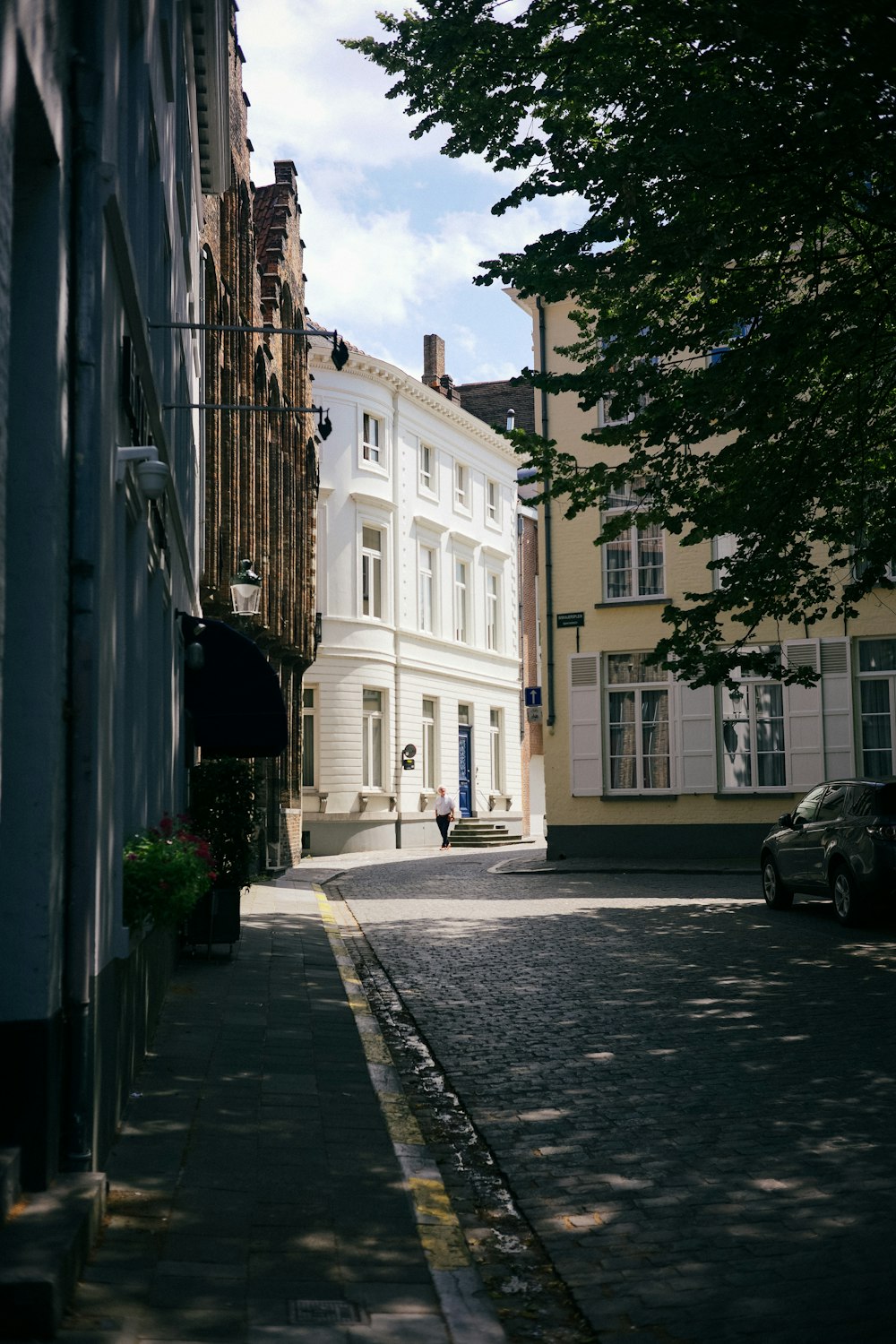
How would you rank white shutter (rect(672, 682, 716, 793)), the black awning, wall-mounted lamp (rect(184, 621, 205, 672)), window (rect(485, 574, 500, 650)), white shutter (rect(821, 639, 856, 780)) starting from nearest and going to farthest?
wall-mounted lamp (rect(184, 621, 205, 672)), the black awning, white shutter (rect(821, 639, 856, 780)), white shutter (rect(672, 682, 716, 793)), window (rect(485, 574, 500, 650))

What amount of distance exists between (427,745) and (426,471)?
851cm

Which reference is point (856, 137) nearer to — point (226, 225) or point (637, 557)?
point (226, 225)

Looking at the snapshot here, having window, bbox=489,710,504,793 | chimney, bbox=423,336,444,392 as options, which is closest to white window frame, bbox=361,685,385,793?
window, bbox=489,710,504,793

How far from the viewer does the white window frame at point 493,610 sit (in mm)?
47594

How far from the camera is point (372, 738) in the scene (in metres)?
39.3

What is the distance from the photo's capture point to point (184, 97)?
46.1 ft

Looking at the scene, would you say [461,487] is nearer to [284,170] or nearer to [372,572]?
[372,572]

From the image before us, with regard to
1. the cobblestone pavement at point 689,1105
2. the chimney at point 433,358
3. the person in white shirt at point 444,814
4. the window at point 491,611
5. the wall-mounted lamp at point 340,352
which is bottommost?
the cobblestone pavement at point 689,1105

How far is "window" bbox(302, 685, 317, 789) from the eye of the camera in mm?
37812

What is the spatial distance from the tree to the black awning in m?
3.52

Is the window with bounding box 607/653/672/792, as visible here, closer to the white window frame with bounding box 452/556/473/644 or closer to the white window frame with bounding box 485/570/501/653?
the white window frame with bounding box 452/556/473/644

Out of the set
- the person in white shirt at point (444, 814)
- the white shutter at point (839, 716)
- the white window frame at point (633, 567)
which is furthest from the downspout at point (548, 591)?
the person in white shirt at point (444, 814)

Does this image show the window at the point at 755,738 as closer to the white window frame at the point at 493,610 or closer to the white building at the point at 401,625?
the white building at the point at 401,625

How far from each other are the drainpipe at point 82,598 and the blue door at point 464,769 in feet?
126
